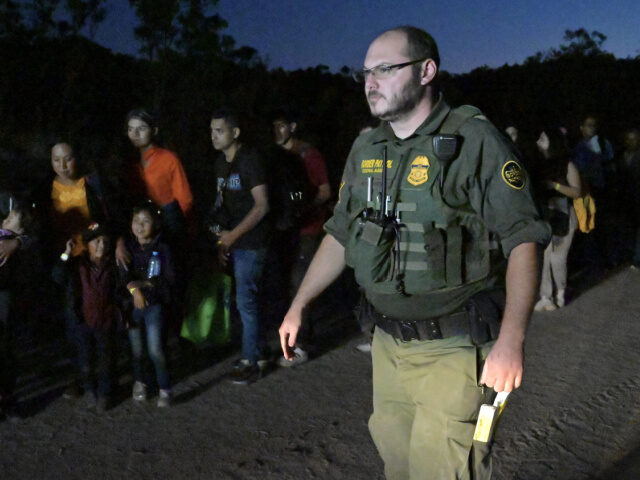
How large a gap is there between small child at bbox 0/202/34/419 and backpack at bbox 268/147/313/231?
1.66 meters

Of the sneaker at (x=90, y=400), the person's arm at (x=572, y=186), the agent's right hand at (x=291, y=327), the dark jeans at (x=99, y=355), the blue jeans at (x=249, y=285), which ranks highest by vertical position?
the person's arm at (x=572, y=186)

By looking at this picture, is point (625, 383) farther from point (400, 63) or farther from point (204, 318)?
point (400, 63)

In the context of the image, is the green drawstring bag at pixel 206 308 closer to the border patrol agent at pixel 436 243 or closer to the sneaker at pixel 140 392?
the sneaker at pixel 140 392

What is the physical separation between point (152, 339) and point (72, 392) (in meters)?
0.67

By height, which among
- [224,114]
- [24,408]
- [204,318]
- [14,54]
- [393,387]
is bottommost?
[24,408]

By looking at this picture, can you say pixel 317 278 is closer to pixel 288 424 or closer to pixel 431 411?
pixel 431 411

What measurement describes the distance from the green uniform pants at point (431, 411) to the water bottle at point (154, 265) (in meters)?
2.45

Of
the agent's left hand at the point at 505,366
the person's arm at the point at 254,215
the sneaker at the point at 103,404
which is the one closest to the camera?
the agent's left hand at the point at 505,366

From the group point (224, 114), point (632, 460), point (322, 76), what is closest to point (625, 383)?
point (632, 460)

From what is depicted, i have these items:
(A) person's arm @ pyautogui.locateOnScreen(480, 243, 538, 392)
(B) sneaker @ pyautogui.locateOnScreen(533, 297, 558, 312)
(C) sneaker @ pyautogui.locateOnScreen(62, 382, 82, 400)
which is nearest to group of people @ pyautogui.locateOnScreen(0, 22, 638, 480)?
(A) person's arm @ pyautogui.locateOnScreen(480, 243, 538, 392)

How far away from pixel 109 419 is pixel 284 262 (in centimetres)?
195

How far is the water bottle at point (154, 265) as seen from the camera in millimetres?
4637

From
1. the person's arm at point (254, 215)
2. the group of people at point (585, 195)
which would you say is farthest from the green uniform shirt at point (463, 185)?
the group of people at point (585, 195)

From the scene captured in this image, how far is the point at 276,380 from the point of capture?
16.9 ft
